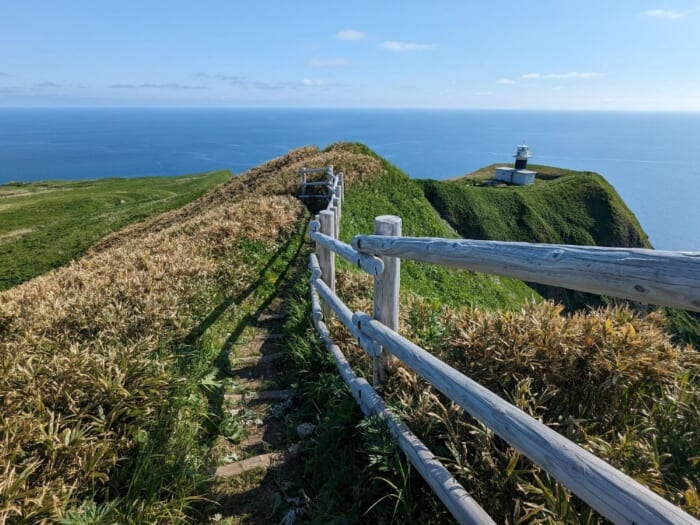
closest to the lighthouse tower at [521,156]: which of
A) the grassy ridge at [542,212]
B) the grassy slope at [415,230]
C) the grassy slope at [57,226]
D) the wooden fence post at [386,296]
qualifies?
the grassy ridge at [542,212]

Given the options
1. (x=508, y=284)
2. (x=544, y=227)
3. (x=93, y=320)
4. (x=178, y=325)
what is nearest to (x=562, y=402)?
(x=178, y=325)

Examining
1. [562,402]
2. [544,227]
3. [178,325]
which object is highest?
[562,402]

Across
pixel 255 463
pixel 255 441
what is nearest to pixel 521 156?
pixel 255 441

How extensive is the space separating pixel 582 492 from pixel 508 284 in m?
19.7

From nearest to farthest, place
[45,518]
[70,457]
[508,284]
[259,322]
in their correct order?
[45,518], [70,457], [259,322], [508,284]

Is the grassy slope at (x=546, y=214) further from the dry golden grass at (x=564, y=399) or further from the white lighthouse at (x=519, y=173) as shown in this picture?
the dry golden grass at (x=564, y=399)

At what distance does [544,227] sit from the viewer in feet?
150

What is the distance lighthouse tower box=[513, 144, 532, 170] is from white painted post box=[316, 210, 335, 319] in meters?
69.9

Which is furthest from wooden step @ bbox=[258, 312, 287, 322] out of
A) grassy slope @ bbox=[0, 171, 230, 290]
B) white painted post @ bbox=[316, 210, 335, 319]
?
grassy slope @ bbox=[0, 171, 230, 290]

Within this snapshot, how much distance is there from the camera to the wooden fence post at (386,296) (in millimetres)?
4020

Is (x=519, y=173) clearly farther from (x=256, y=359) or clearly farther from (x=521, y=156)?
(x=256, y=359)

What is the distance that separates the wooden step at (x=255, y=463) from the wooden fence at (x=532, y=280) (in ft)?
3.16

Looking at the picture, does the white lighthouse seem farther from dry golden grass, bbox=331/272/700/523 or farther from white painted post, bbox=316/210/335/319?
dry golden grass, bbox=331/272/700/523

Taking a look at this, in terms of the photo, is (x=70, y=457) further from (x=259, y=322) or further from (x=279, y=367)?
(x=259, y=322)
